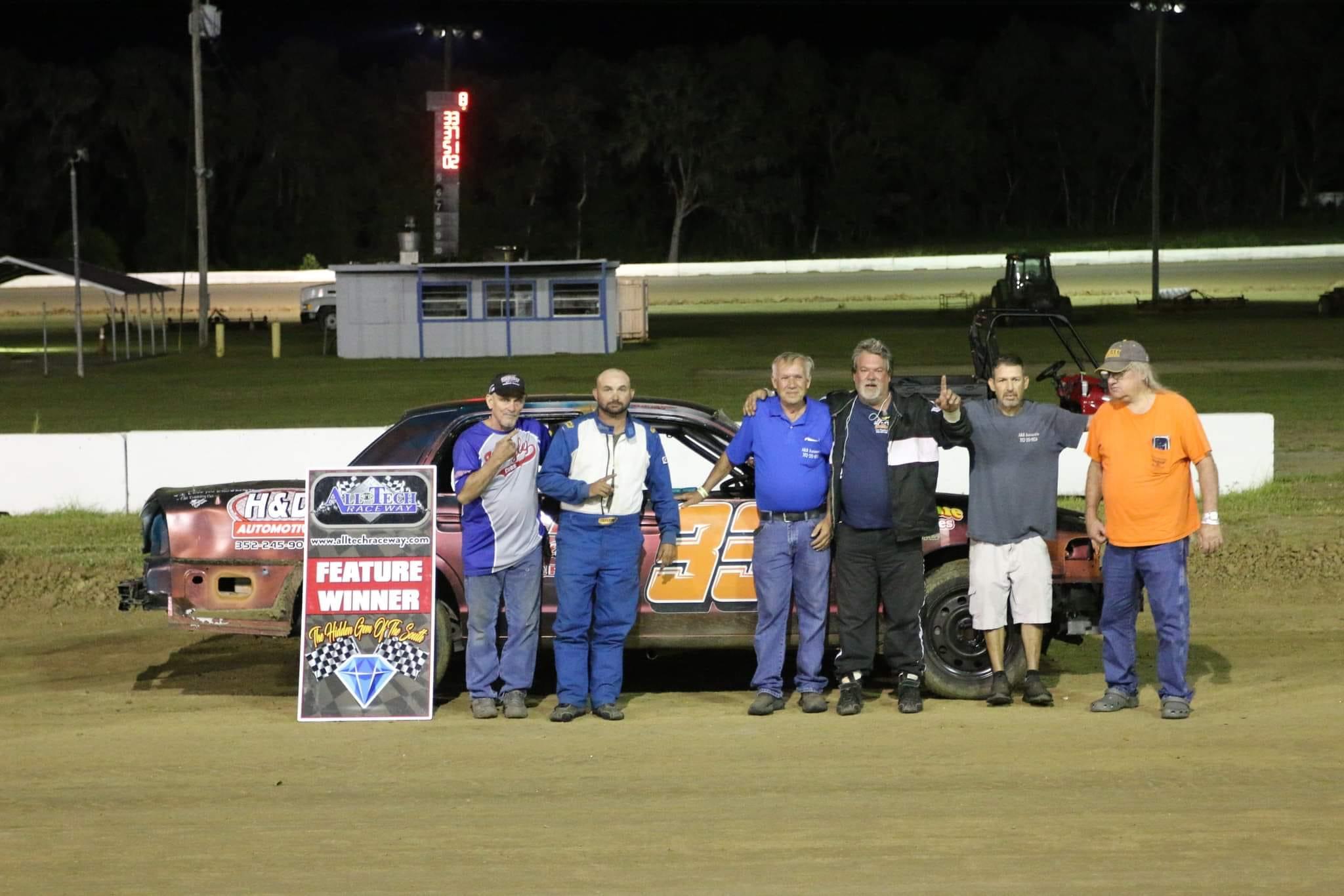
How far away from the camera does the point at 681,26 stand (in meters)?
119

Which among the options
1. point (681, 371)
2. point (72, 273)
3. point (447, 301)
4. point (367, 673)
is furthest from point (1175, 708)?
point (447, 301)

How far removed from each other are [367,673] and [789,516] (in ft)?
6.74

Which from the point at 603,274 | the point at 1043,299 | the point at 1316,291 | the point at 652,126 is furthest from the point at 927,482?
the point at 652,126

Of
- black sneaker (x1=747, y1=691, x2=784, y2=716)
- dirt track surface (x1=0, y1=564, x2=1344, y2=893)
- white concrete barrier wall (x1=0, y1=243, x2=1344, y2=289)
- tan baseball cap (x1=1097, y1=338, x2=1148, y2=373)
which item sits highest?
white concrete barrier wall (x1=0, y1=243, x2=1344, y2=289)

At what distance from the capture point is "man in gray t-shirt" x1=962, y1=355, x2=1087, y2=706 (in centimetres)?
738

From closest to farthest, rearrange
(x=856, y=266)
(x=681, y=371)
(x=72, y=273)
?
(x=681, y=371) < (x=72, y=273) < (x=856, y=266)

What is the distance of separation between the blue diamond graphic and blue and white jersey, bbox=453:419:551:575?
590mm

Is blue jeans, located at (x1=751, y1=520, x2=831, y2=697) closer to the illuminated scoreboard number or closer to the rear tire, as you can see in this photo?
the rear tire

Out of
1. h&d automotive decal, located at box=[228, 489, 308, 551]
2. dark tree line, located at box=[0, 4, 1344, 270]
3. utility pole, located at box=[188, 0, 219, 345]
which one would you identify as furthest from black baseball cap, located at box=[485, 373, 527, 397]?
dark tree line, located at box=[0, 4, 1344, 270]

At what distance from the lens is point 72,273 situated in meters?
33.8

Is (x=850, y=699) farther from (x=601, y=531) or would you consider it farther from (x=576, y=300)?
(x=576, y=300)

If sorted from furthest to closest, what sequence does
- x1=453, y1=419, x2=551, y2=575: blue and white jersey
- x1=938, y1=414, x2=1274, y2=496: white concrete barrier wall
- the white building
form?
the white building < x1=938, y1=414, x2=1274, y2=496: white concrete barrier wall < x1=453, y1=419, x2=551, y2=575: blue and white jersey

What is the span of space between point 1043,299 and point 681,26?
80.6 meters

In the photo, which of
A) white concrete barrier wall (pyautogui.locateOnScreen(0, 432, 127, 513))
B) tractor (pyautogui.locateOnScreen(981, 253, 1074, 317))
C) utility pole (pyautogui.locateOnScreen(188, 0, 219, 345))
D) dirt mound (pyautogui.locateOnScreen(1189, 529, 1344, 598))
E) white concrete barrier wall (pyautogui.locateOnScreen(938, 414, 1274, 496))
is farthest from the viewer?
tractor (pyautogui.locateOnScreen(981, 253, 1074, 317))
